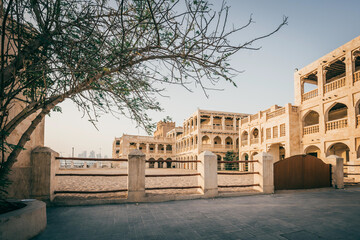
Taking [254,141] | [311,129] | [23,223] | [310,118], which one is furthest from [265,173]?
[254,141]

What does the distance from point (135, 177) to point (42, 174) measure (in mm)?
2572

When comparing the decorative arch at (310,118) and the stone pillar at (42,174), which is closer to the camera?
the stone pillar at (42,174)

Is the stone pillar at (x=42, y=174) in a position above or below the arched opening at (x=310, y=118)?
below

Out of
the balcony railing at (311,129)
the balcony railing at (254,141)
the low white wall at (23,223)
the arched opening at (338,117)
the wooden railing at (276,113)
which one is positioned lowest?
the low white wall at (23,223)

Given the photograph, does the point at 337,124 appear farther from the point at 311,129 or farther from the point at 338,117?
the point at 338,117

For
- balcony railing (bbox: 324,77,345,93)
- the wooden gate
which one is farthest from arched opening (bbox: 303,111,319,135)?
the wooden gate

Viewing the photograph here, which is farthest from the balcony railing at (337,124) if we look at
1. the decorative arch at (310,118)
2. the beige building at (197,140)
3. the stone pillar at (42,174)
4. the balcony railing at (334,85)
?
the beige building at (197,140)

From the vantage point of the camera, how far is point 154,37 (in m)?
4.45

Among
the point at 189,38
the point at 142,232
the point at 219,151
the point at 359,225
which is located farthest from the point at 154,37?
the point at 219,151

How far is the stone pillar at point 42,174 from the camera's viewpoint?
5.63 meters

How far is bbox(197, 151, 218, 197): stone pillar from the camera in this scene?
696cm

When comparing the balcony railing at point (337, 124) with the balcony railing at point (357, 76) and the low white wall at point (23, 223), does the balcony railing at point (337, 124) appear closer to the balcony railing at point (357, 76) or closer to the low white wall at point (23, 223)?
the balcony railing at point (357, 76)

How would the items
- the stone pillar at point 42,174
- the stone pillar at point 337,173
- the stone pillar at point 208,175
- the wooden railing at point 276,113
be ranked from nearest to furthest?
1. the stone pillar at point 42,174
2. the stone pillar at point 208,175
3. the stone pillar at point 337,173
4. the wooden railing at point 276,113

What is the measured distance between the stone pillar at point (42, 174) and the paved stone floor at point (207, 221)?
530mm
